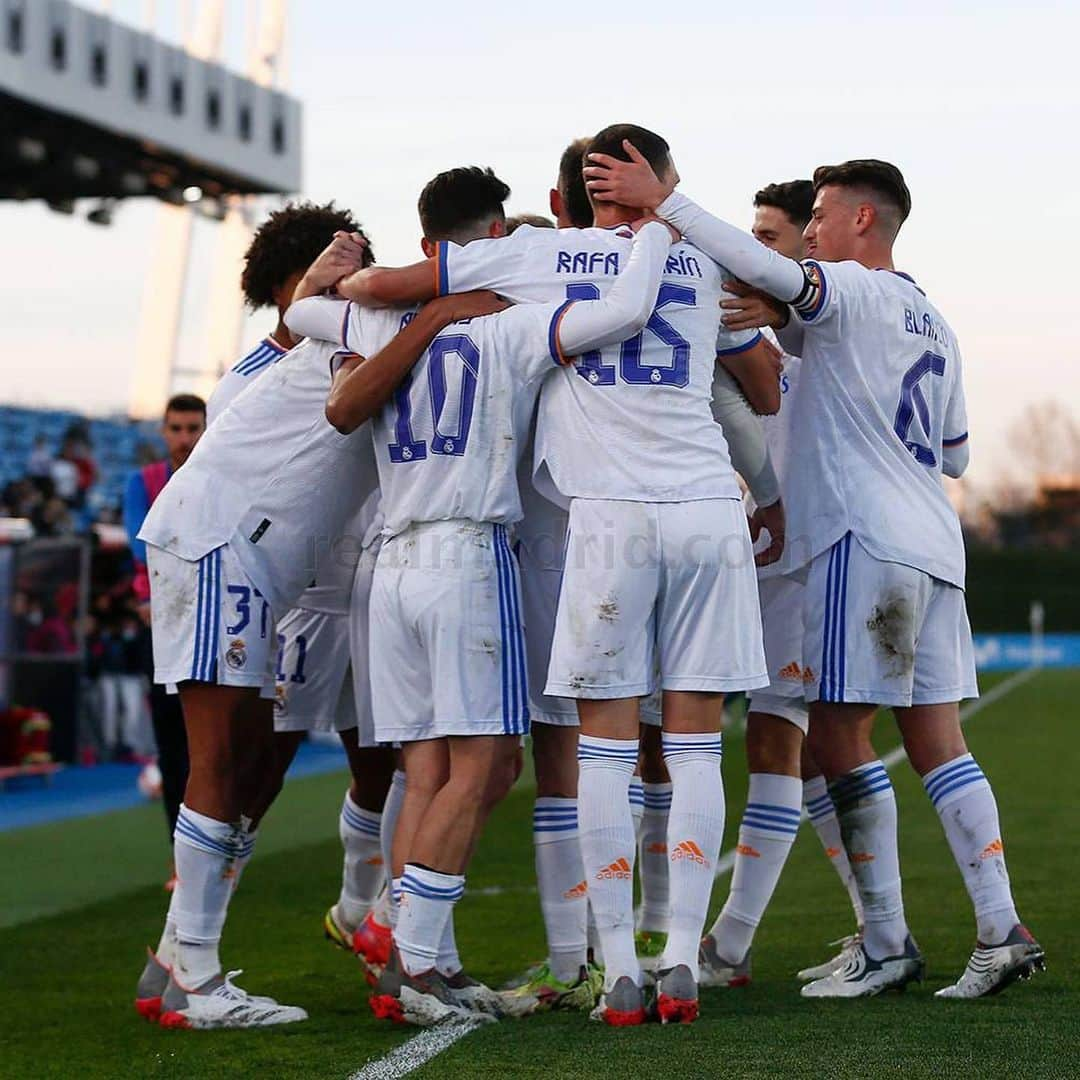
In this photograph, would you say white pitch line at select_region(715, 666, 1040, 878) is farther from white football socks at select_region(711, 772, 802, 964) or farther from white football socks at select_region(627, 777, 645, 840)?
white football socks at select_region(627, 777, 645, 840)

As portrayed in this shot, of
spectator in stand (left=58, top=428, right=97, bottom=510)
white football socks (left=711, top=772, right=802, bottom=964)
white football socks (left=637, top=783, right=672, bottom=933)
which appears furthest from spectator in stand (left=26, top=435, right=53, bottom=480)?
white football socks (left=711, top=772, right=802, bottom=964)

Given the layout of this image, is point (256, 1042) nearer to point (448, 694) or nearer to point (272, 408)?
point (448, 694)

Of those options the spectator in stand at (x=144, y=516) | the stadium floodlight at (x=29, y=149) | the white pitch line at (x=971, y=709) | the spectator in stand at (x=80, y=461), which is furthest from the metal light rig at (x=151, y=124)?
the spectator in stand at (x=144, y=516)

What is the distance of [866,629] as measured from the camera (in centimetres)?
478

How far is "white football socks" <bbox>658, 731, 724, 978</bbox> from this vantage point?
167 inches

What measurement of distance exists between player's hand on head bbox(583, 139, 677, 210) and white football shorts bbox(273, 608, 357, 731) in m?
1.68

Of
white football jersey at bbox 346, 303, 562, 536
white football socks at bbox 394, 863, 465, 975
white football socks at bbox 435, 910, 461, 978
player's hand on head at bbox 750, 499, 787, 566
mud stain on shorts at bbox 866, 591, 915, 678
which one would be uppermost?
white football jersey at bbox 346, 303, 562, 536

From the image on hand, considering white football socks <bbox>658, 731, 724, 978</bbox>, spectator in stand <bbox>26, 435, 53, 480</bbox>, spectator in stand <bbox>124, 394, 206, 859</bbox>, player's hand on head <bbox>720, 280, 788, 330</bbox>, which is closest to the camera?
white football socks <bbox>658, 731, 724, 978</bbox>

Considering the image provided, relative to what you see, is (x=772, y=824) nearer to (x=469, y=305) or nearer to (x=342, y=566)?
(x=342, y=566)

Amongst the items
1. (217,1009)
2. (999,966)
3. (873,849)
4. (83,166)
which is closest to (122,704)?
(217,1009)

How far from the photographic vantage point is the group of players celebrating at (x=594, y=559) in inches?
171

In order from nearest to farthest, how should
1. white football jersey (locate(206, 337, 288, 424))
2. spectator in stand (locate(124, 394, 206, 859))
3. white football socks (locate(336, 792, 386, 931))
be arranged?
white football jersey (locate(206, 337, 288, 424)), white football socks (locate(336, 792, 386, 931)), spectator in stand (locate(124, 394, 206, 859))

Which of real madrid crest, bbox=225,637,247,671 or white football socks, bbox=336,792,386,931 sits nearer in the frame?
real madrid crest, bbox=225,637,247,671

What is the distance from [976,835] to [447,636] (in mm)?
1547
